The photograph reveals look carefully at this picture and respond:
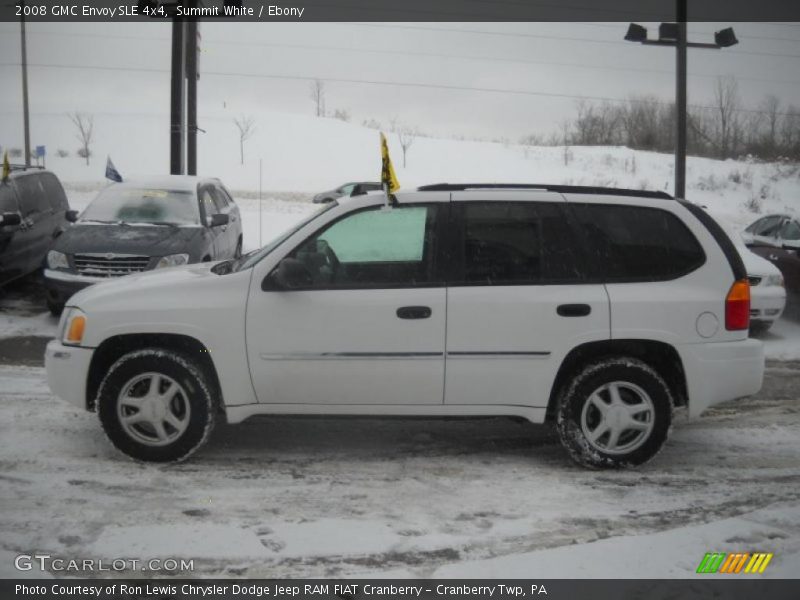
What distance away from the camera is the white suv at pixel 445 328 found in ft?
17.8

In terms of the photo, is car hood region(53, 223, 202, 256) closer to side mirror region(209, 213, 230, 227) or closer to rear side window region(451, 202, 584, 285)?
side mirror region(209, 213, 230, 227)

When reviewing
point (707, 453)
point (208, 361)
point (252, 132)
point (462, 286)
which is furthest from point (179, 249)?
point (252, 132)

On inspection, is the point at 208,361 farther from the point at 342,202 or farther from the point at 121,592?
the point at 121,592

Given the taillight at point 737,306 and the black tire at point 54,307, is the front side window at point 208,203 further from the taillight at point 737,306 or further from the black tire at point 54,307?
the taillight at point 737,306

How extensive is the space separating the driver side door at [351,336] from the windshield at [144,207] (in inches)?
242

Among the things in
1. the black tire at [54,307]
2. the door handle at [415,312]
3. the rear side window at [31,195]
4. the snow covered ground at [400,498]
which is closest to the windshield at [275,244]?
the door handle at [415,312]

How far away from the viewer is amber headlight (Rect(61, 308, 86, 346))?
5.58 meters

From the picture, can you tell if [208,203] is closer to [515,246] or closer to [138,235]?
[138,235]

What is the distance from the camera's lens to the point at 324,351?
544 centimetres

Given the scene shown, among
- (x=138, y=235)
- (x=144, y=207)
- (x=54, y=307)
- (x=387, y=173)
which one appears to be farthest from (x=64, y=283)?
(x=387, y=173)

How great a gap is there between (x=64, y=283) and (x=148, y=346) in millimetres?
5065

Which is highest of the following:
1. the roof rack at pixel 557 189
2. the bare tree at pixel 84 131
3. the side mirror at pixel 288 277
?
the bare tree at pixel 84 131

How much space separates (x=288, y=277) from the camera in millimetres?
5406

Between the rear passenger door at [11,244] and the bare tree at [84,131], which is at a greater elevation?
the bare tree at [84,131]
